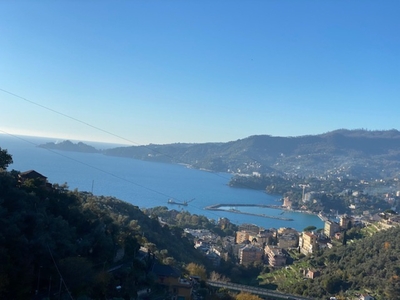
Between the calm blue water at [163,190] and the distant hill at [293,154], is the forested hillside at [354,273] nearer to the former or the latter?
the calm blue water at [163,190]

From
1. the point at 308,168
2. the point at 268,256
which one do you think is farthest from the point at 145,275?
the point at 308,168

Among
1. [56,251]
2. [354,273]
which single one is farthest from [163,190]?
[56,251]

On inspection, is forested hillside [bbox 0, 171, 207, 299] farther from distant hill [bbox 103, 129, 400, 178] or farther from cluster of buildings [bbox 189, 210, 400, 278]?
distant hill [bbox 103, 129, 400, 178]

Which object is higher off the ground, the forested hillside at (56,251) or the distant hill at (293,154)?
the distant hill at (293,154)

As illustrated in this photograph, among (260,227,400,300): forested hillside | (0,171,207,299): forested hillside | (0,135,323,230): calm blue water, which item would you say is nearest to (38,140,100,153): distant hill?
(0,135,323,230): calm blue water

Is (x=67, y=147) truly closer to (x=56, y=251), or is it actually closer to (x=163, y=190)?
(x=163, y=190)

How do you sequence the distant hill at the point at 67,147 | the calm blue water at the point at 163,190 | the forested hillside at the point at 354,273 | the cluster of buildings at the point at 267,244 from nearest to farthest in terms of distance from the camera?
the forested hillside at the point at 354,273, the cluster of buildings at the point at 267,244, the calm blue water at the point at 163,190, the distant hill at the point at 67,147

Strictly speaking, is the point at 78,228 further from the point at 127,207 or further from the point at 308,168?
the point at 308,168

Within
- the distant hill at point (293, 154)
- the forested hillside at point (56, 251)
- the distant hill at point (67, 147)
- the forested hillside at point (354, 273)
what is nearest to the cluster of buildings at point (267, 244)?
the forested hillside at point (354, 273)

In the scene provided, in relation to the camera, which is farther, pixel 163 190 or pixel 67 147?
pixel 67 147
